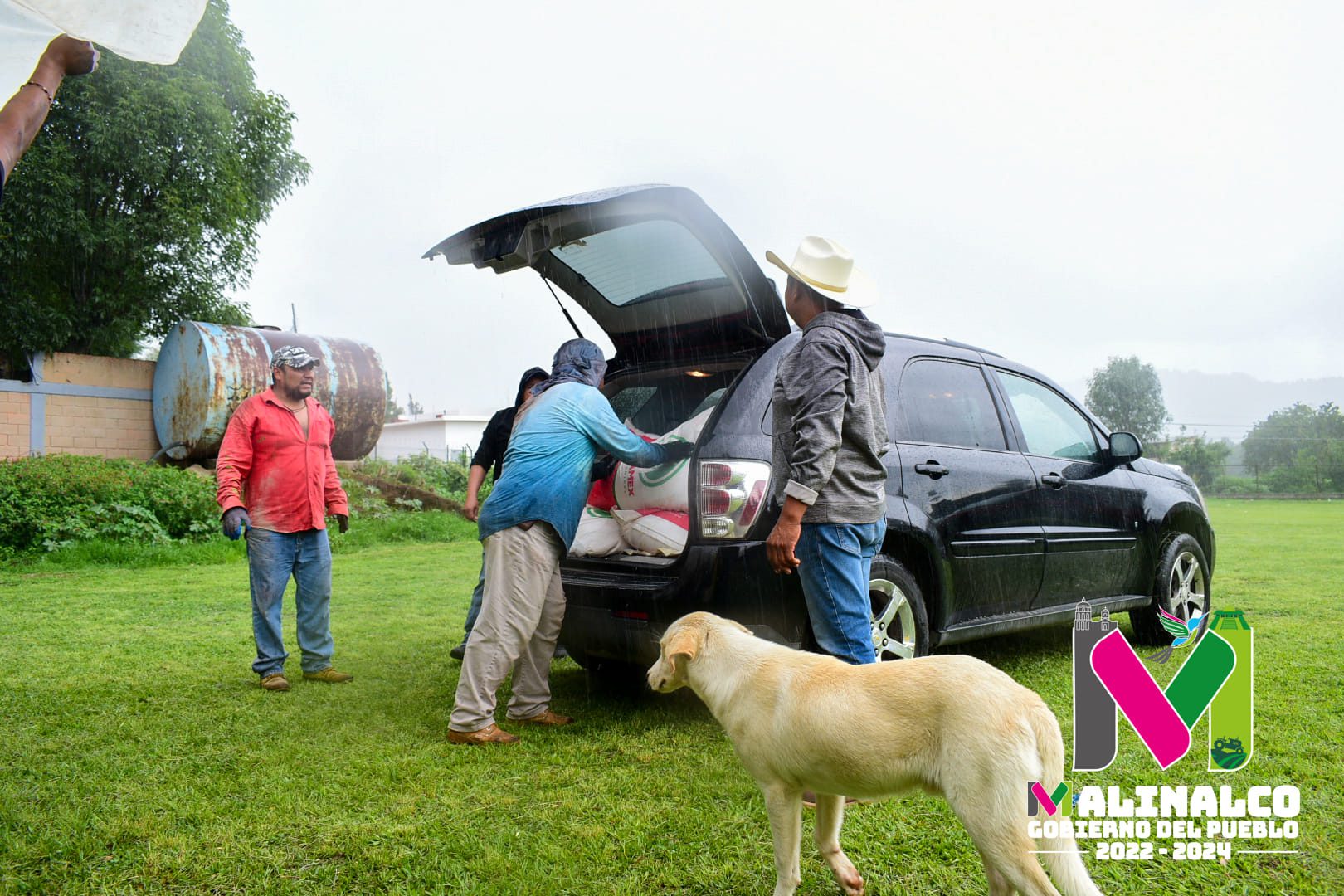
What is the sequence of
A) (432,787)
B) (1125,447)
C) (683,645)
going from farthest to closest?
1. (1125,447)
2. (432,787)
3. (683,645)

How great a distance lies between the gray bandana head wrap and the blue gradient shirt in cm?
21

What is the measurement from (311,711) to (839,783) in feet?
10.2

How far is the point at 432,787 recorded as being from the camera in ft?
10.7

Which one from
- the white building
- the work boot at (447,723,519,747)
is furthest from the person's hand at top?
the white building

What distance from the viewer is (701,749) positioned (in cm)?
362

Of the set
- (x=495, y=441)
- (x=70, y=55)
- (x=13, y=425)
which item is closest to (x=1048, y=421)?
(x=495, y=441)

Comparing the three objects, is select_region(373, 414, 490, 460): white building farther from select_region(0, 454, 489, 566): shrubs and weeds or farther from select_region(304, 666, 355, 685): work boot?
select_region(304, 666, 355, 685): work boot

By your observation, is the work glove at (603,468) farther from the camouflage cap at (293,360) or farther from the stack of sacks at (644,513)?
the camouflage cap at (293,360)

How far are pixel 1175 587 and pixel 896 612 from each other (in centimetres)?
293

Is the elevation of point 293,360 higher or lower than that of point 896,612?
higher

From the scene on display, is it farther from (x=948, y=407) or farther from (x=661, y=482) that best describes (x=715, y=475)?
(x=948, y=407)

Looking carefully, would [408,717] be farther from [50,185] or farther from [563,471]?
[50,185]

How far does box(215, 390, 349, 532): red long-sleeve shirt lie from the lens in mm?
4934

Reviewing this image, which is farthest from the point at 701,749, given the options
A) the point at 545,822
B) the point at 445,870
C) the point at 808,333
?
the point at 808,333
